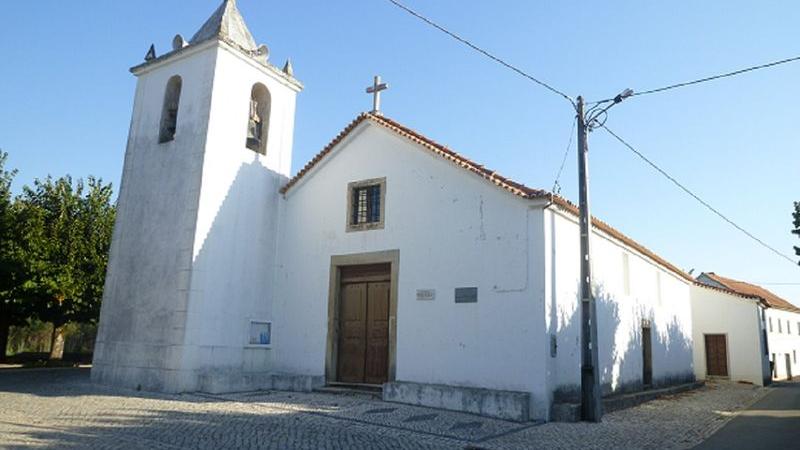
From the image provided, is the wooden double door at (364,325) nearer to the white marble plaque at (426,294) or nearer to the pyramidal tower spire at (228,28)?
the white marble plaque at (426,294)

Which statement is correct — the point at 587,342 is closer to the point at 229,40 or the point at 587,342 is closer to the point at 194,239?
the point at 194,239

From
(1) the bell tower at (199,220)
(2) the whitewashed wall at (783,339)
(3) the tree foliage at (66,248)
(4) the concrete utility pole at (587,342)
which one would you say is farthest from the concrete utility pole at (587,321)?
(2) the whitewashed wall at (783,339)

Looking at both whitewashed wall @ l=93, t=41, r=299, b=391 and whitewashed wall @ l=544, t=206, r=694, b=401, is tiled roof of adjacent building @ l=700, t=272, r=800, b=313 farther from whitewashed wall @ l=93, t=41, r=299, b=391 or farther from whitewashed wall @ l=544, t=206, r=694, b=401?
whitewashed wall @ l=93, t=41, r=299, b=391

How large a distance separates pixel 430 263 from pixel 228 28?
794 centimetres

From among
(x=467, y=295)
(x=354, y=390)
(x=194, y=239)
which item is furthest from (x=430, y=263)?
(x=194, y=239)

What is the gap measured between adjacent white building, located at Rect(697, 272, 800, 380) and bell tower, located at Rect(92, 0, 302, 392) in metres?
22.7

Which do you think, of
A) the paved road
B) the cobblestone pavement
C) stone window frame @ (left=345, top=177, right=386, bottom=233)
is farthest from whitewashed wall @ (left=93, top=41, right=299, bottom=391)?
the paved road

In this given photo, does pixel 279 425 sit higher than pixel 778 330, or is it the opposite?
pixel 778 330

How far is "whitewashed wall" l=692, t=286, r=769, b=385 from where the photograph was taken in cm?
2553

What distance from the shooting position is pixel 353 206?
13992 mm

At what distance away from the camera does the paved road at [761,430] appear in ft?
29.5

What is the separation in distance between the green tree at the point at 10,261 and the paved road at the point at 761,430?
830 inches

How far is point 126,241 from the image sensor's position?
46.8ft

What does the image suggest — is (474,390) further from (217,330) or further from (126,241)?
(126,241)
